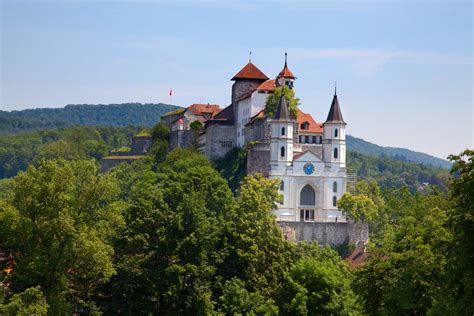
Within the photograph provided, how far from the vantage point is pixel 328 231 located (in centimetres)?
10319

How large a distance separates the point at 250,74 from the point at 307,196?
2226 cm

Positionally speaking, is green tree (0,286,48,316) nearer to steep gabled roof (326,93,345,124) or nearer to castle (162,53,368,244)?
castle (162,53,368,244)

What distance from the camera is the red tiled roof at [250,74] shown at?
126062 millimetres

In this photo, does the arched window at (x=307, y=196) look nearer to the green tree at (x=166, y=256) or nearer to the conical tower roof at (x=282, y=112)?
the conical tower roof at (x=282, y=112)

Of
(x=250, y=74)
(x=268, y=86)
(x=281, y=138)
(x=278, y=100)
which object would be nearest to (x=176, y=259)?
(x=281, y=138)

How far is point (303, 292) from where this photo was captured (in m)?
55.7

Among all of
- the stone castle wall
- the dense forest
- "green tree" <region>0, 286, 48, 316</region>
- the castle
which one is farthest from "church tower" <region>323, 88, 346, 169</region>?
"green tree" <region>0, 286, 48, 316</region>

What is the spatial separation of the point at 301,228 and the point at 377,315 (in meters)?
57.3

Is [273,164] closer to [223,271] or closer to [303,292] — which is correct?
[223,271]

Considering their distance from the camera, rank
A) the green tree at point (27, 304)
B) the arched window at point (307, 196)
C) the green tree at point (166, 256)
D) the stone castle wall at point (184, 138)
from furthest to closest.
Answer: the stone castle wall at point (184, 138) < the arched window at point (307, 196) < the green tree at point (166, 256) < the green tree at point (27, 304)

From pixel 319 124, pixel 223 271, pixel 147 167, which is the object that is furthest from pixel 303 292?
pixel 147 167

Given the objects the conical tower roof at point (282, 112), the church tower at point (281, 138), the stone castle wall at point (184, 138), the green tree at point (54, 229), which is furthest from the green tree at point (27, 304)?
the stone castle wall at point (184, 138)

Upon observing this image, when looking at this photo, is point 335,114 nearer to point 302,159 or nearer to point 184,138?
point 302,159

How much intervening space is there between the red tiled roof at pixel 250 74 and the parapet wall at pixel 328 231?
1062 inches
